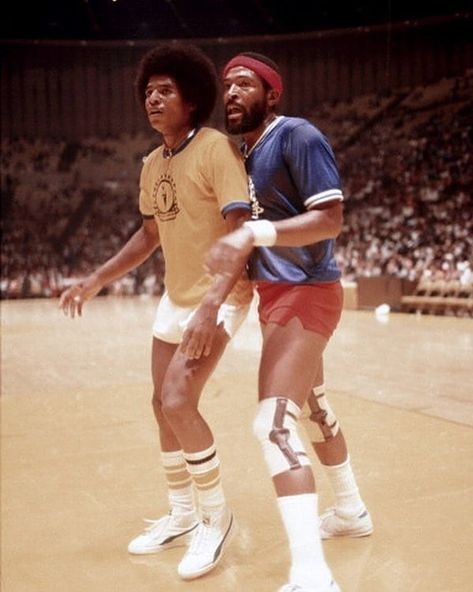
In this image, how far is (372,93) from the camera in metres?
20.4

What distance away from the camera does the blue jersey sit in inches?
81.1

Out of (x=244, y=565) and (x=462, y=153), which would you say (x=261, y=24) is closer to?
(x=462, y=153)

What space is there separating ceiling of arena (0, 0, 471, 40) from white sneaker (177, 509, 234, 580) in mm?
16396

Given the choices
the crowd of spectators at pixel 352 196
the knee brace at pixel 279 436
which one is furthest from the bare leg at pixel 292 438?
the crowd of spectators at pixel 352 196

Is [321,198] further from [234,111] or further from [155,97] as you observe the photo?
[155,97]

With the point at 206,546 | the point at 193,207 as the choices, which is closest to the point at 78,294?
the point at 193,207

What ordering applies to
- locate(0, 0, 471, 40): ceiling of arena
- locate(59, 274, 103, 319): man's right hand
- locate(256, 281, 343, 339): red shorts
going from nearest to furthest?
locate(256, 281, 343, 339): red shorts
locate(59, 274, 103, 319): man's right hand
locate(0, 0, 471, 40): ceiling of arena

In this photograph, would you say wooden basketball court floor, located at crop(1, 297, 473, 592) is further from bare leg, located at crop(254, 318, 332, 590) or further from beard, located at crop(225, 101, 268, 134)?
beard, located at crop(225, 101, 268, 134)

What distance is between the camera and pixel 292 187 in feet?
7.11

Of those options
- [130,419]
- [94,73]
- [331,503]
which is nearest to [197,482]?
[331,503]

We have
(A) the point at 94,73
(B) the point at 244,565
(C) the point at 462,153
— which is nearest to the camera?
(B) the point at 244,565

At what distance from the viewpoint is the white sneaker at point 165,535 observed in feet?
8.20

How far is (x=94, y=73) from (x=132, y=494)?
68.7 ft

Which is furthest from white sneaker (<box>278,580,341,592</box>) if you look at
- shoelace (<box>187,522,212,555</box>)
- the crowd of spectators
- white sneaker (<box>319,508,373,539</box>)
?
the crowd of spectators
